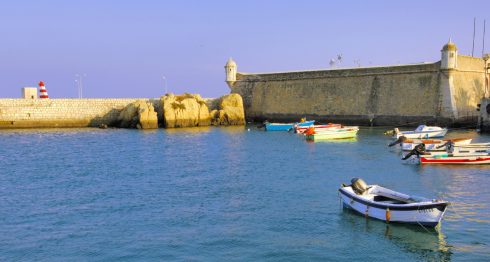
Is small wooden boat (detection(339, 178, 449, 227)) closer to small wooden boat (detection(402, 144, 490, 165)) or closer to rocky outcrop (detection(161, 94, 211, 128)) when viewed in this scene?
small wooden boat (detection(402, 144, 490, 165))

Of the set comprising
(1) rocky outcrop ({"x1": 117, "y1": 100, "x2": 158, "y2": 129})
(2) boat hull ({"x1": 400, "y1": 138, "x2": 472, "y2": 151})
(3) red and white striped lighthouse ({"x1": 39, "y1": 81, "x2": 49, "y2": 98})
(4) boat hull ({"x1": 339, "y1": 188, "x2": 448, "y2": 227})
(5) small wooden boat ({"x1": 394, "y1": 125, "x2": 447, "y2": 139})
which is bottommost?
(4) boat hull ({"x1": 339, "y1": 188, "x2": 448, "y2": 227})

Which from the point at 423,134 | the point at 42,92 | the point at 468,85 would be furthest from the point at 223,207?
the point at 42,92

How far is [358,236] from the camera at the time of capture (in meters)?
12.6

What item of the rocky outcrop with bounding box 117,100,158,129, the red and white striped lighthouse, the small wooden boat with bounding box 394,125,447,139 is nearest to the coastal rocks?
the rocky outcrop with bounding box 117,100,158,129

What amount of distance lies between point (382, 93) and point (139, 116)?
89.7ft

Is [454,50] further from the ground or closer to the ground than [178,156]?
further from the ground

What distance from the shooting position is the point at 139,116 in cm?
5047

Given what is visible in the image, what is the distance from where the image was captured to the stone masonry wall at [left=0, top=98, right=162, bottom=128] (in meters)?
49.2

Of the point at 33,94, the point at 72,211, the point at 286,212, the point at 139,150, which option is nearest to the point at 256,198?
the point at 286,212

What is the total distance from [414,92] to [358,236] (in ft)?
109

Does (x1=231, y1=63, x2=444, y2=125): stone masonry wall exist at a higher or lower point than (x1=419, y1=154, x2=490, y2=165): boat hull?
higher

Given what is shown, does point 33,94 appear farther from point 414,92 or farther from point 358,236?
point 358,236

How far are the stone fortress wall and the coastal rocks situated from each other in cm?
319

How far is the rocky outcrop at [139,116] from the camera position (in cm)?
5034
